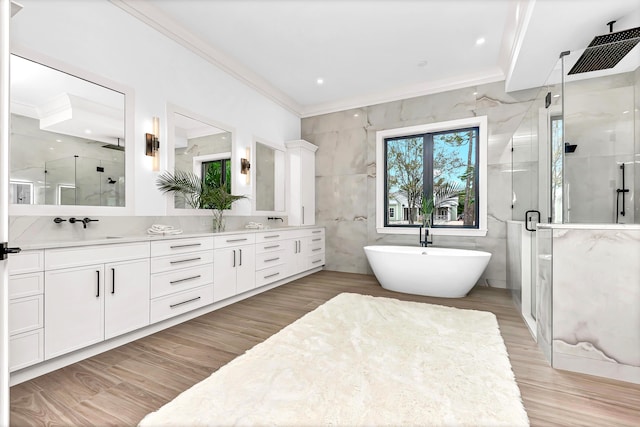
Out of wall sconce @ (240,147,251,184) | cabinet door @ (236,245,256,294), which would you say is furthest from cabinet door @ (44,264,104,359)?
wall sconce @ (240,147,251,184)

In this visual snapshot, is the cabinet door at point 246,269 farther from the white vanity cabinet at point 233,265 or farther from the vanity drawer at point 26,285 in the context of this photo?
the vanity drawer at point 26,285

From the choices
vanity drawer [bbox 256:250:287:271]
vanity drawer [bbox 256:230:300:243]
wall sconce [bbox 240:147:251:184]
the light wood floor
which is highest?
wall sconce [bbox 240:147:251:184]

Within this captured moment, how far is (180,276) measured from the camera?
103 inches

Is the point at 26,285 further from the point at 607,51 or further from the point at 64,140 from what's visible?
the point at 607,51

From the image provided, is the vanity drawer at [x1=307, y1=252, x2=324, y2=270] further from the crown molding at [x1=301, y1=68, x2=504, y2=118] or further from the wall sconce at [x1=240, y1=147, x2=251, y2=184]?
the crown molding at [x1=301, y1=68, x2=504, y2=118]

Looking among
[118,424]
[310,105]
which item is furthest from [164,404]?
[310,105]

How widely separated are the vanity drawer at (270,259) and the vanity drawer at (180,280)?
76 cm

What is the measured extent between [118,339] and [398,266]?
9.33 feet

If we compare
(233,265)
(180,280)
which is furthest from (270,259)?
(180,280)

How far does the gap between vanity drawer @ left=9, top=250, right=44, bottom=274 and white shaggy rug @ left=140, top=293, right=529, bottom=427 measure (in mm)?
1145

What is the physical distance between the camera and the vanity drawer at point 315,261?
4.73 meters

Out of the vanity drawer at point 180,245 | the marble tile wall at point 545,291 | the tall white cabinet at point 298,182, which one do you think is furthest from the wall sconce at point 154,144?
the marble tile wall at point 545,291

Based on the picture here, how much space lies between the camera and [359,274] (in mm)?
4809

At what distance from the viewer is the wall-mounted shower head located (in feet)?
7.63
